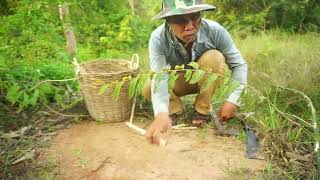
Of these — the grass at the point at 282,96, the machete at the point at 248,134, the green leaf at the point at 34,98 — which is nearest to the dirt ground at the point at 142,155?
the machete at the point at 248,134

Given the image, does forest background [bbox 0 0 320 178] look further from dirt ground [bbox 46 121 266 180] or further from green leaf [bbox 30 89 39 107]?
dirt ground [bbox 46 121 266 180]

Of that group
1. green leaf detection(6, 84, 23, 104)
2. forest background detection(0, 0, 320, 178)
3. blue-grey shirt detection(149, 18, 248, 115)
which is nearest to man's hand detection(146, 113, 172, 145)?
forest background detection(0, 0, 320, 178)

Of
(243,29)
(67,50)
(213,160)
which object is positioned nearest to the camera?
(213,160)

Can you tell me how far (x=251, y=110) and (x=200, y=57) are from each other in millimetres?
611

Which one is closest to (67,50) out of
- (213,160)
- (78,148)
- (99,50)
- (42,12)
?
(99,50)

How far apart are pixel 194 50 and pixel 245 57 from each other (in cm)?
191

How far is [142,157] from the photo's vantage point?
308 centimetres

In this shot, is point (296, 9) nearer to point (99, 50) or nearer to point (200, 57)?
point (99, 50)

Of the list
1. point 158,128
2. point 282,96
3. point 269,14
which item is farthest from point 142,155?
point 269,14

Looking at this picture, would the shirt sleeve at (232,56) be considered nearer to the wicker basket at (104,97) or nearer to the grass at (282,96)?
the grass at (282,96)

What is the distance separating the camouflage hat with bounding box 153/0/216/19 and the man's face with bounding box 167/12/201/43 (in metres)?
0.05

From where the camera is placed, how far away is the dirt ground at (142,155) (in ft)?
9.25

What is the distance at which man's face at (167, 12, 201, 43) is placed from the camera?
2.88 metres

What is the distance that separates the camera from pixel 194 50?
3.39 m
